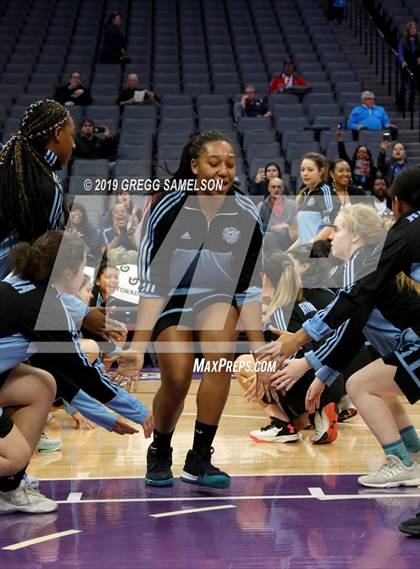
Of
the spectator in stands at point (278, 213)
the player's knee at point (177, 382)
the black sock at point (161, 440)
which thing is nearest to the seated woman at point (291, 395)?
the black sock at point (161, 440)

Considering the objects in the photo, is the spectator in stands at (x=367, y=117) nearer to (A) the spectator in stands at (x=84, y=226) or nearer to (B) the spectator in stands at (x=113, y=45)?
(B) the spectator in stands at (x=113, y=45)

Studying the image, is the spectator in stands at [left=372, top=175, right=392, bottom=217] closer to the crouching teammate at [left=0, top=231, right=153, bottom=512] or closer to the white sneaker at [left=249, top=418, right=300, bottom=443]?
the white sneaker at [left=249, top=418, right=300, bottom=443]

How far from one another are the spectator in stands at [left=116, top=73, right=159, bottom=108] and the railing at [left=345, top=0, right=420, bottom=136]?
11.6 feet

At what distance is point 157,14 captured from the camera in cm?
1645

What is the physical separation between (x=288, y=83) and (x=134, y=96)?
7.05 ft

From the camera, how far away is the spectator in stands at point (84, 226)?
8.58 meters

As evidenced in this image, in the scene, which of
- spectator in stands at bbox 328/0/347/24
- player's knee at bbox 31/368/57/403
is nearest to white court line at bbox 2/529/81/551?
player's knee at bbox 31/368/57/403

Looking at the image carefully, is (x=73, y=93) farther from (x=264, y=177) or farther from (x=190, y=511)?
(x=190, y=511)

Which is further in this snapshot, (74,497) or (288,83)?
(288,83)

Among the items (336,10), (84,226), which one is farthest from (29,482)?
(336,10)

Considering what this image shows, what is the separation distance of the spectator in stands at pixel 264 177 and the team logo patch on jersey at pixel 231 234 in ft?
17.5

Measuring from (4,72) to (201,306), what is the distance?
10.3 metres

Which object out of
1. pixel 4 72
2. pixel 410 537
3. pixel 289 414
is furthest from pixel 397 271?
pixel 4 72

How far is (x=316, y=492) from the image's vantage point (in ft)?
14.5
